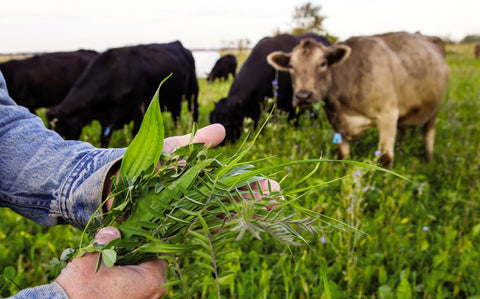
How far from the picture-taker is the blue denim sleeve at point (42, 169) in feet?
4.10

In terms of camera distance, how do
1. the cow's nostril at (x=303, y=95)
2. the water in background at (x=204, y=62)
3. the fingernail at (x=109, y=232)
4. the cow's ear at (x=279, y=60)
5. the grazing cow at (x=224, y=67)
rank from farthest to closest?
the water in background at (x=204, y=62) < the grazing cow at (x=224, y=67) < the cow's ear at (x=279, y=60) < the cow's nostril at (x=303, y=95) < the fingernail at (x=109, y=232)

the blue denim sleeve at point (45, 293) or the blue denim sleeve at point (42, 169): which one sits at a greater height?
the blue denim sleeve at point (42, 169)

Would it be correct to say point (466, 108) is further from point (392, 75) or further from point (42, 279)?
point (42, 279)

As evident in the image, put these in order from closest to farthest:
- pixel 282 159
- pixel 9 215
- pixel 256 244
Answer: pixel 256 244 < pixel 9 215 < pixel 282 159

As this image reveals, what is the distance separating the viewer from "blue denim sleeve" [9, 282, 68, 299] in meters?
0.91

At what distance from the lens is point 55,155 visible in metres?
1.31

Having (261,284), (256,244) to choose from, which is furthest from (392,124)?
(261,284)

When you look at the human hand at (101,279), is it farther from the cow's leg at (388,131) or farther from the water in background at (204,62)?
the water in background at (204,62)

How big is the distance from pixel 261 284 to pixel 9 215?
215 centimetres

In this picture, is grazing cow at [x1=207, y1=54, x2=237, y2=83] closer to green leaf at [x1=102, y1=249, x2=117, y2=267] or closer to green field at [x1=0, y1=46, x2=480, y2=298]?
green field at [x1=0, y1=46, x2=480, y2=298]

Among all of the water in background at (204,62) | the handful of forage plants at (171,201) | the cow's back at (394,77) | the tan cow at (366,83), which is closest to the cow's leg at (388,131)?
the tan cow at (366,83)

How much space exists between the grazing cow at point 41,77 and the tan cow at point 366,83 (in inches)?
158

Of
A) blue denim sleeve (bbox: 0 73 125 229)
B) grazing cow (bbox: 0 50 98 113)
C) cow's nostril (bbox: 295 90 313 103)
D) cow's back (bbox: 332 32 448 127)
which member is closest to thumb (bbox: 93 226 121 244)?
blue denim sleeve (bbox: 0 73 125 229)

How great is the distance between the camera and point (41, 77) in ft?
21.8
